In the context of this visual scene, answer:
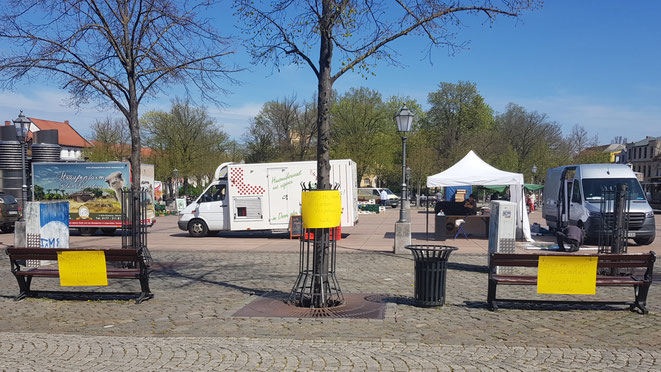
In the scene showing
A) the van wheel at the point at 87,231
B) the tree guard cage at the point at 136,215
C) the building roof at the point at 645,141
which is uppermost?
the building roof at the point at 645,141

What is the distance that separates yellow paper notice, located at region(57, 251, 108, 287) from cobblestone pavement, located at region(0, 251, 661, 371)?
350 millimetres

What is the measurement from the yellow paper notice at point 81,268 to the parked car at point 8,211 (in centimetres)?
1578

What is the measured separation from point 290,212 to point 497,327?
1267 centimetres

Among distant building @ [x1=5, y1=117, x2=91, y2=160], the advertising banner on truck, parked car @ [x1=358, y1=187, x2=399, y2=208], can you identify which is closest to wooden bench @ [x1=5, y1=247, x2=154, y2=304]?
the advertising banner on truck

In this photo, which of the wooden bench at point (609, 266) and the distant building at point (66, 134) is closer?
the wooden bench at point (609, 266)

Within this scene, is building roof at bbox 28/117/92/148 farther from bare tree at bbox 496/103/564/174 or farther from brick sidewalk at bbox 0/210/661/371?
brick sidewalk at bbox 0/210/661/371

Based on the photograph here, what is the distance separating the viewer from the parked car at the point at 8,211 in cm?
2144

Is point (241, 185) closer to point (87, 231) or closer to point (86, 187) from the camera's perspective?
point (86, 187)

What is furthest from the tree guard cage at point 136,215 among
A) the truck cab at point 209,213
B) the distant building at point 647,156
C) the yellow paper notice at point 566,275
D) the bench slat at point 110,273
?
the distant building at point 647,156

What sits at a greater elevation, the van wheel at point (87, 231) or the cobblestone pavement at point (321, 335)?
the cobblestone pavement at point (321, 335)

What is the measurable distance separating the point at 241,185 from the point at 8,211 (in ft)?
33.7

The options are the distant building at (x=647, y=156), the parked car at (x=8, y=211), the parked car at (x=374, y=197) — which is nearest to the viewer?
the parked car at (x=8, y=211)

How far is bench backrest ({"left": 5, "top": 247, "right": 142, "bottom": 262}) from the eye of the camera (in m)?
7.99

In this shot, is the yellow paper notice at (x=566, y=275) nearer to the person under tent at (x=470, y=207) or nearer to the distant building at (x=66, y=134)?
the person under tent at (x=470, y=207)
